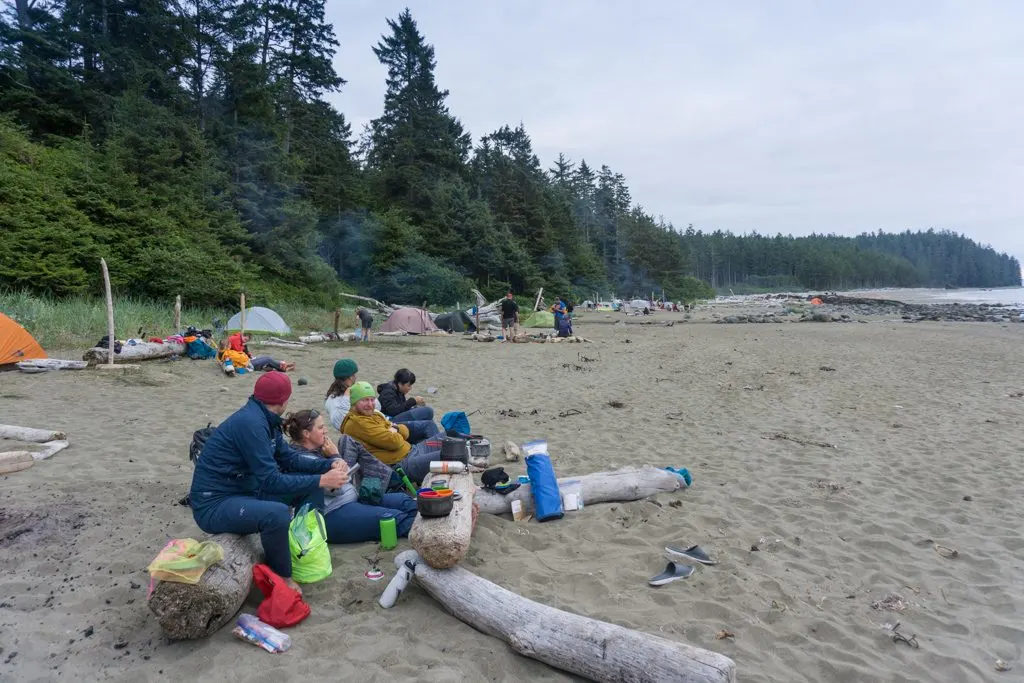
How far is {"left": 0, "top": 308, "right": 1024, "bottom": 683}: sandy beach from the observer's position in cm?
316

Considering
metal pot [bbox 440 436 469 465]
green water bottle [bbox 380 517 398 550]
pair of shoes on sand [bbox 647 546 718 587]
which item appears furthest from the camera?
metal pot [bbox 440 436 469 465]

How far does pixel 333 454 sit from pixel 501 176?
148 feet

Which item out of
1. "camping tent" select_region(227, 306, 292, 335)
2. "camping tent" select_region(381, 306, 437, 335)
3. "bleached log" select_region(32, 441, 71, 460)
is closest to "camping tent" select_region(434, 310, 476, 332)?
"camping tent" select_region(381, 306, 437, 335)

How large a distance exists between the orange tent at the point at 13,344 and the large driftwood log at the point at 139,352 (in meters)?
0.89

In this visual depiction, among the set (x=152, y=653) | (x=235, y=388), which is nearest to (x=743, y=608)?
(x=152, y=653)

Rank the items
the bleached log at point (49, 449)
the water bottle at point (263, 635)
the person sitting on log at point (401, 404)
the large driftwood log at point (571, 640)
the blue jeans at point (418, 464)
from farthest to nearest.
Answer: the person sitting on log at point (401, 404)
the bleached log at point (49, 449)
the blue jeans at point (418, 464)
the water bottle at point (263, 635)
the large driftwood log at point (571, 640)

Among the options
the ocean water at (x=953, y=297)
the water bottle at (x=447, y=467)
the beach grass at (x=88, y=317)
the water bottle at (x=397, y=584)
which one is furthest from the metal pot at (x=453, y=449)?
the ocean water at (x=953, y=297)

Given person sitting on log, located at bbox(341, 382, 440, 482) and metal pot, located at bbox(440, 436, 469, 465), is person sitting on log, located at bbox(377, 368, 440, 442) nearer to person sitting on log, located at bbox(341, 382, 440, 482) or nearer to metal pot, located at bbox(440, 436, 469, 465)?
person sitting on log, located at bbox(341, 382, 440, 482)

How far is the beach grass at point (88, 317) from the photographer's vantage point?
13.4m

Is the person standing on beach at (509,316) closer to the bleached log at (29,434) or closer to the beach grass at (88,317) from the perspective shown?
the beach grass at (88,317)

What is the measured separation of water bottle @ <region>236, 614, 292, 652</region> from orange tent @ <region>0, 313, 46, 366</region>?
10.9 metres

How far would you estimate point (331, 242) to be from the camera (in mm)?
34125

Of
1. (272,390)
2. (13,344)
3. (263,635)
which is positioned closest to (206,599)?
(263,635)

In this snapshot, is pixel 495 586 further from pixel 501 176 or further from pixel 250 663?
pixel 501 176
